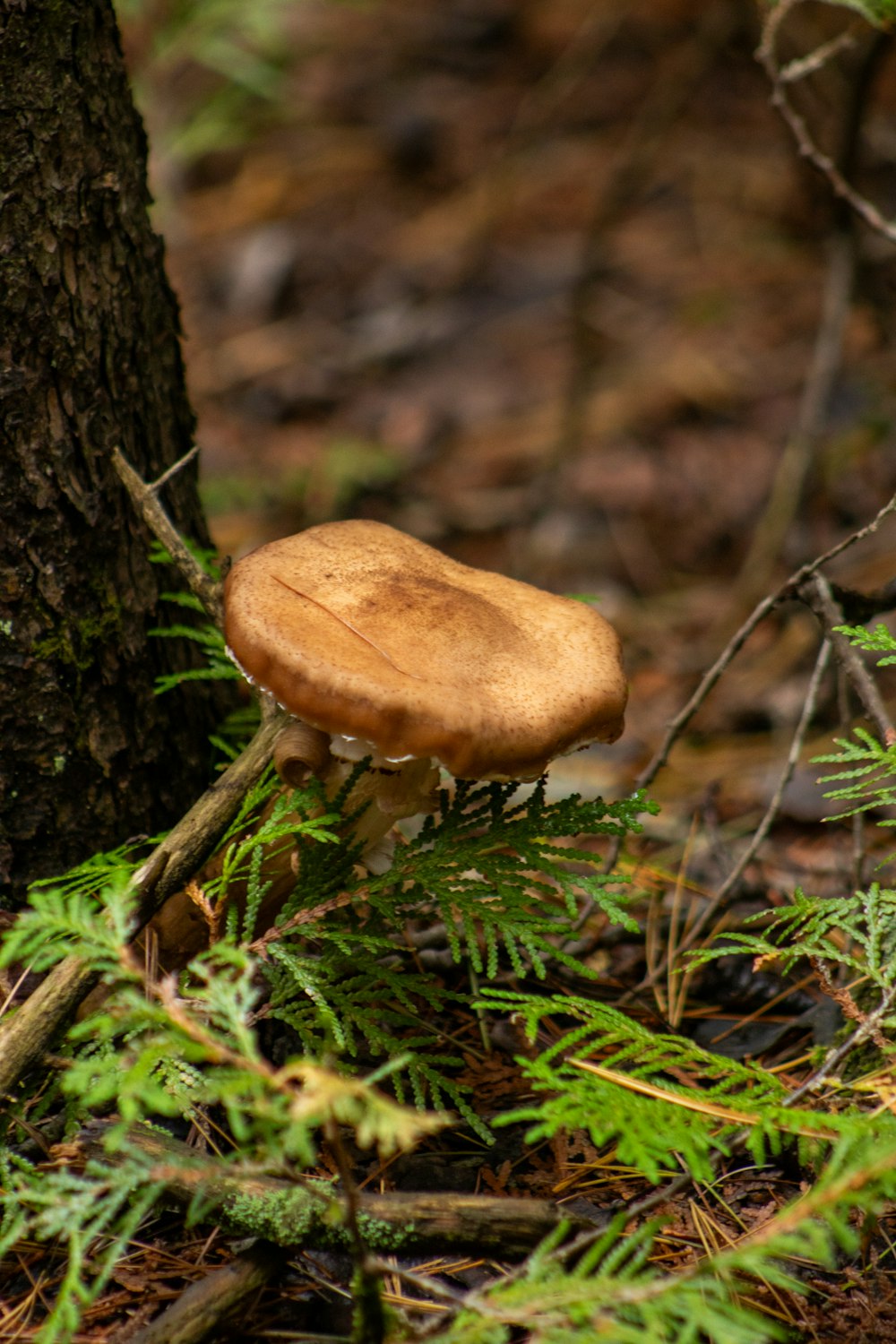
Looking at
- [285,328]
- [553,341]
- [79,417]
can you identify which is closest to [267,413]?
[285,328]

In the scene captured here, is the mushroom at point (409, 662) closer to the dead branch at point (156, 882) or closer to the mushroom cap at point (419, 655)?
the mushroom cap at point (419, 655)

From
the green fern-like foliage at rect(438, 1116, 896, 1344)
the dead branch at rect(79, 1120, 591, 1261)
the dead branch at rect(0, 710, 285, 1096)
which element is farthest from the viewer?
the dead branch at rect(0, 710, 285, 1096)

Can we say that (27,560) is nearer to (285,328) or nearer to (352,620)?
(352,620)

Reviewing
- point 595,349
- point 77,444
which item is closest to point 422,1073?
point 77,444

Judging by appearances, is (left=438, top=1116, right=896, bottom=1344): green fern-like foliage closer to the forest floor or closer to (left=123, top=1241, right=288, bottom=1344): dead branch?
(left=123, top=1241, right=288, bottom=1344): dead branch

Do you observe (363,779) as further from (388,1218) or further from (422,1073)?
(388,1218)

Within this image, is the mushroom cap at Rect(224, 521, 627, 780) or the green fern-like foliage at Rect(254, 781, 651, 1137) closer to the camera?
the mushroom cap at Rect(224, 521, 627, 780)

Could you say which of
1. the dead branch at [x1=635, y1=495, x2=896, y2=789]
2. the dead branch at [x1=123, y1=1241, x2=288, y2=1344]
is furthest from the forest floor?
the dead branch at [x1=123, y1=1241, x2=288, y2=1344]
